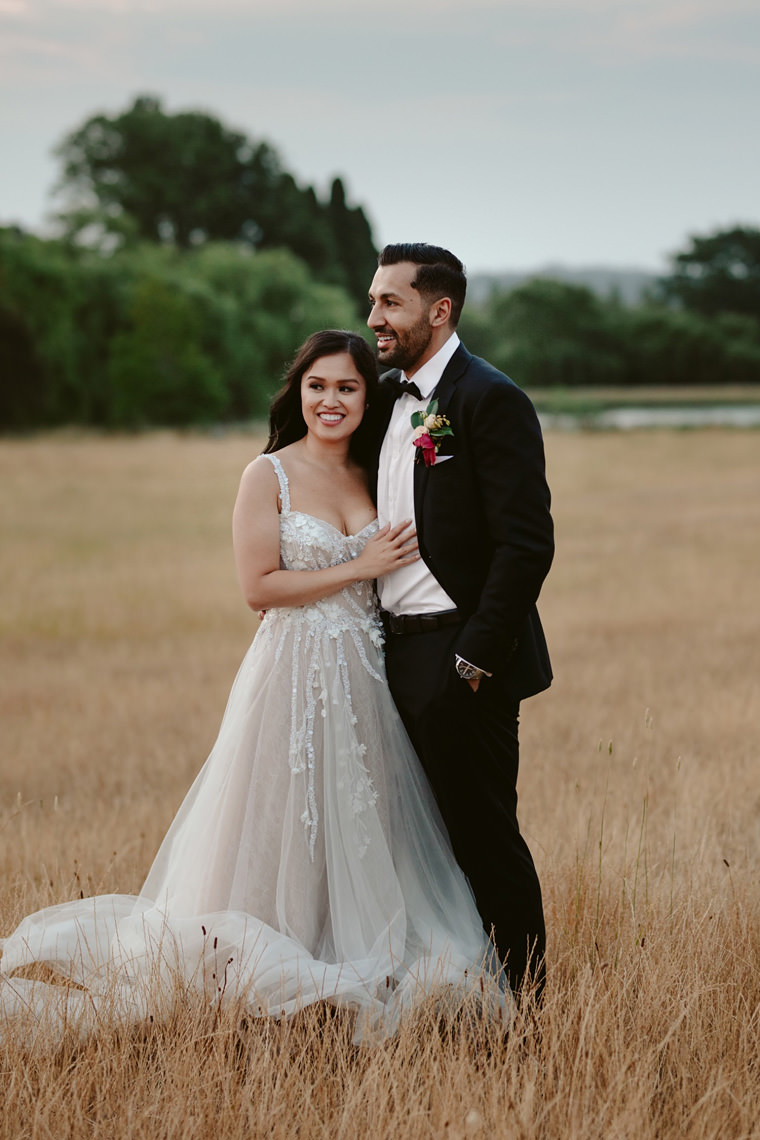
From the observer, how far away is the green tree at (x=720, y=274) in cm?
7588

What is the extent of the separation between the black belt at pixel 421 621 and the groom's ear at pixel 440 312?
39.8 inches

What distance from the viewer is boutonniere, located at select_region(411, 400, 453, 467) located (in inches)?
149

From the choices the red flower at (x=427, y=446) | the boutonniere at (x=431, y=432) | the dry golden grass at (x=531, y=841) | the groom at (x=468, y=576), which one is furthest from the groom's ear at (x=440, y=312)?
the dry golden grass at (x=531, y=841)

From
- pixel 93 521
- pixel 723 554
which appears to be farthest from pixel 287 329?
pixel 723 554

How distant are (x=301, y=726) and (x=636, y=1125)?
1.66 metres

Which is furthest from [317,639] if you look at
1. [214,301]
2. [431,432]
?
[214,301]

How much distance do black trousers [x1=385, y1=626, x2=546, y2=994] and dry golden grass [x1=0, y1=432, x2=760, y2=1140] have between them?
254 millimetres

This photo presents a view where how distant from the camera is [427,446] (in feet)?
12.4

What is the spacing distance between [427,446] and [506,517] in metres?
0.36

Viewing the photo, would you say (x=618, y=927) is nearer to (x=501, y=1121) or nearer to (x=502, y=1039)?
(x=502, y=1039)

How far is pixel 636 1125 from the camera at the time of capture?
10.1 ft

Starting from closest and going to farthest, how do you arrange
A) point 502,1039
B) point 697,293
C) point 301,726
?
point 502,1039 < point 301,726 < point 697,293

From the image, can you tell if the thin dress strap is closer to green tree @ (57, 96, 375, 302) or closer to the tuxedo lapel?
the tuxedo lapel

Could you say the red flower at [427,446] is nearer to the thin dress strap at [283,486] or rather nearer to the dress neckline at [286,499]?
the dress neckline at [286,499]
